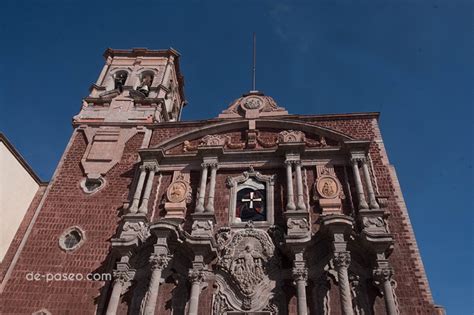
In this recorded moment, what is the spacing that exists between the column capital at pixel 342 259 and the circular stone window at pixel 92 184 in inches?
355

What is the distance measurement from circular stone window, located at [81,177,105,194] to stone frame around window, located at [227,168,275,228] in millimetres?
5000

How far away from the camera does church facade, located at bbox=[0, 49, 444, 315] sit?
35.6 feet

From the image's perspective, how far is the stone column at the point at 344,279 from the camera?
9.82 meters

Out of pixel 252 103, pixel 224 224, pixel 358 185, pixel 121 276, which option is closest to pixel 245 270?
pixel 224 224

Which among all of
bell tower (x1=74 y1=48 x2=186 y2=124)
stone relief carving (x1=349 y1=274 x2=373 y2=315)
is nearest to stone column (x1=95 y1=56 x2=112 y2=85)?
bell tower (x1=74 y1=48 x2=186 y2=124)

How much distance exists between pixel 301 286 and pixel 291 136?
607 centimetres

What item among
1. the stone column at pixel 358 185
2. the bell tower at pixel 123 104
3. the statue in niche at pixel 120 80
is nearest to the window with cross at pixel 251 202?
the stone column at pixel 358 185

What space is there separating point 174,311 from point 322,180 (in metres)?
6.42

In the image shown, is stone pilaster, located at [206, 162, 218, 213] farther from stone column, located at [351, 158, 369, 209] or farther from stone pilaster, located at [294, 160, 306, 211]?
stone column, located at [351, 158, 369, 209]

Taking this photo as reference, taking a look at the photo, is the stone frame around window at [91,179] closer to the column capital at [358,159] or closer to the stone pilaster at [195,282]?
the stone pilaster at [195,282]

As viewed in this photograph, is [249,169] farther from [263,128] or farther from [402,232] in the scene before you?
[402,232]

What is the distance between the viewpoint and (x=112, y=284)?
38.4ft

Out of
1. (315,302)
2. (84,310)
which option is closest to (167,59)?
(84,310)

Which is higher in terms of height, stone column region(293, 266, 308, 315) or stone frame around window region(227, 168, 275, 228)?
stone frame around window region(227, 168, 275, 228)
